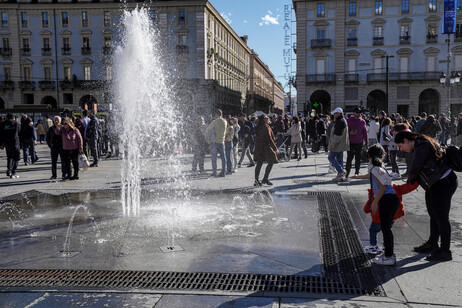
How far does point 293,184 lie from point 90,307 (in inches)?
274

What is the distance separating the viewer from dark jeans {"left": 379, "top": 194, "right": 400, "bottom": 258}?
14.9 feet

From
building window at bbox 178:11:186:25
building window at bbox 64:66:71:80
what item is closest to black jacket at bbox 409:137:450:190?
building window at bbox 178:11:186:25

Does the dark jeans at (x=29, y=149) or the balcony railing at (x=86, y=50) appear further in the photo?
the balcony railing at (x=86, y=50)

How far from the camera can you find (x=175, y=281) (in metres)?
4.15

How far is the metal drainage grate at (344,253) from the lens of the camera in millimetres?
4133

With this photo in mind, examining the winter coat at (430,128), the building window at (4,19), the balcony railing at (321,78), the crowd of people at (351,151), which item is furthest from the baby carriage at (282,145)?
the building window at (4,19)

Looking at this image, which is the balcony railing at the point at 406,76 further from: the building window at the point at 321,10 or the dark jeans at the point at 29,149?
the dark jeans at the point at 29,149

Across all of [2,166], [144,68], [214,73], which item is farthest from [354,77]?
[2,166]

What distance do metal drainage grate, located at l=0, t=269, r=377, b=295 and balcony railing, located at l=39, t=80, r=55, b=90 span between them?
51190 mm

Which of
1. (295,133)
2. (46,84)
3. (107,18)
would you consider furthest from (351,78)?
(46,84)

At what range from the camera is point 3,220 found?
674 centimetres

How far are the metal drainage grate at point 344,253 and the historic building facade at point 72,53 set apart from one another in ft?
145

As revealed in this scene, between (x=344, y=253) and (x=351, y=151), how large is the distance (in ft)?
19.9

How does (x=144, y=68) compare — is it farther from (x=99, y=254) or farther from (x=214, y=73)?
(x=214, y=73)
